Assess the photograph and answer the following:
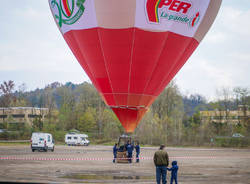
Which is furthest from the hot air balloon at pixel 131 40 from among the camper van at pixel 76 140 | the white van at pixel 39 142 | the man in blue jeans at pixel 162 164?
the camper van at pixel 76 140

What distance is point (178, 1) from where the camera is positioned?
15.7 metres

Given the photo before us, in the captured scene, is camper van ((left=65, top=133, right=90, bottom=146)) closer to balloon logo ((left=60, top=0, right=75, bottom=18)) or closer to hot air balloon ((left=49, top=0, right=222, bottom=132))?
hot air balloon ((left=49, top=0, right=222, bottom=132))

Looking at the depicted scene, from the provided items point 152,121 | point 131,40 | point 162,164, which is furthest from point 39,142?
point 152,121

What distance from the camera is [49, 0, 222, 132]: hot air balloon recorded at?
51.0 feet

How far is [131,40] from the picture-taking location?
15.8m

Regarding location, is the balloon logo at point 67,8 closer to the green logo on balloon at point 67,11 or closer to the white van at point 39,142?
the green logo on balloon at point 67,11

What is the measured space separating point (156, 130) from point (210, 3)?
34610mm

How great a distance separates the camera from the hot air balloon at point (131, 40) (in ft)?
51.0

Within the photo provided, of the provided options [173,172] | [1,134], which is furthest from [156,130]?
[173,172]

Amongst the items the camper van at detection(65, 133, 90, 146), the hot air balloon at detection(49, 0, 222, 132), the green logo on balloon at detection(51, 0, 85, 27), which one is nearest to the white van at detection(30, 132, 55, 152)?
the hot air balloon at detection(49, 0, 222, 132)

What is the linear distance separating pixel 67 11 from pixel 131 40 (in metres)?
3.40

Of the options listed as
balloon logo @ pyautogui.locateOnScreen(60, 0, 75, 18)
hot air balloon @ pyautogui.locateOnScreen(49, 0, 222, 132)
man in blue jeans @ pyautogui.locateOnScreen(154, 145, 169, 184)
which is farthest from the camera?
balloon logo @ pyautogui.locateOnScreen(60, 0, 75, 18)

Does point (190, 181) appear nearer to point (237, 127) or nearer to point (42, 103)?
point (237, 127)

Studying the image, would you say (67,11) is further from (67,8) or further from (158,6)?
(158,6)
